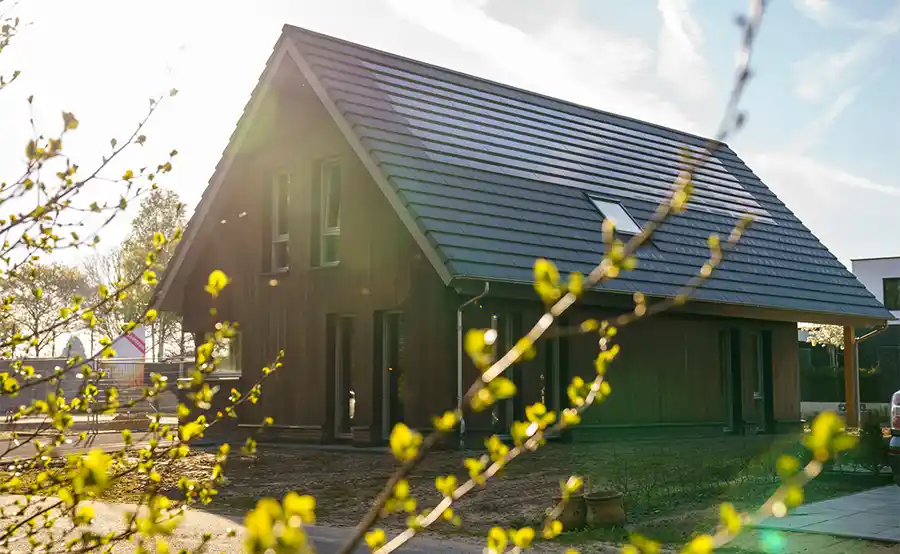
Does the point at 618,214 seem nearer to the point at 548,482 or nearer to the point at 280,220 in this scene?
the point at 280,220

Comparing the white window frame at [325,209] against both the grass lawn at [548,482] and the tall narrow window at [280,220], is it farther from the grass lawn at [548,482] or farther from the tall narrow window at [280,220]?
the grass lawn at [548,482]

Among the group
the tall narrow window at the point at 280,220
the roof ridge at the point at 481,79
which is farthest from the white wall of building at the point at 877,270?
the tall narrow window at the point at 280,220

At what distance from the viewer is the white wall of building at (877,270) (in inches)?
1841

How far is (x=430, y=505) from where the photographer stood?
1013 centimetres

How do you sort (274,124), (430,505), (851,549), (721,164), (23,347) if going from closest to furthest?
(23,347), (851,549), (430,505), (274,124), (721,164)

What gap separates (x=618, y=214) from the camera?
18.2 m

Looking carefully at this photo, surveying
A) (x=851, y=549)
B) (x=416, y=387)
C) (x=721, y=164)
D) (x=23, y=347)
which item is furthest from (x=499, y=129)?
(x=23, y=347)

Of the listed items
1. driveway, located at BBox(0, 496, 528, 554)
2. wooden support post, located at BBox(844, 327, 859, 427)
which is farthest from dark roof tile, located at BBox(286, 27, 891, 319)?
driveway, located at BBox(0, 496, 528, 554)

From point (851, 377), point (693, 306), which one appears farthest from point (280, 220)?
point (851, 377)

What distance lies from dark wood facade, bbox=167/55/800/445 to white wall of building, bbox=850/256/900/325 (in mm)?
29246

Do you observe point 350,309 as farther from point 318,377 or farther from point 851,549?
point 851,549

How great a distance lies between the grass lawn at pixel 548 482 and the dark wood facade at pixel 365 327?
1119 mm

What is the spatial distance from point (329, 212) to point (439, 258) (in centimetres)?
390

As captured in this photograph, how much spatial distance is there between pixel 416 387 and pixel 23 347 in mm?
11165
